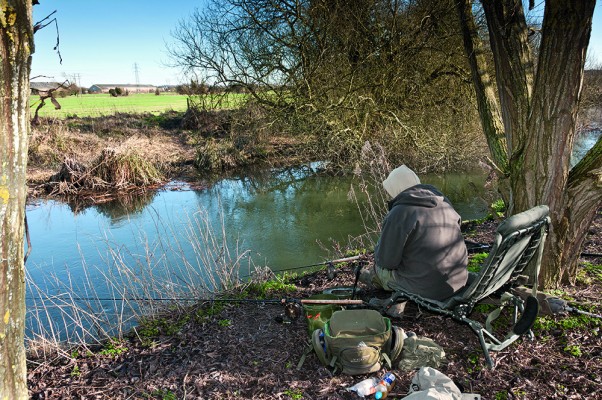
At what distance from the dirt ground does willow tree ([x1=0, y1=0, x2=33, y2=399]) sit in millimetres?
1100

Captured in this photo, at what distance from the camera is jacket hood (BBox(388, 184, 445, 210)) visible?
3270 mm

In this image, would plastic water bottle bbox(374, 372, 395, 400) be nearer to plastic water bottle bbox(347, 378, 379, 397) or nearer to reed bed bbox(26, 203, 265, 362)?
plastic water bottle bbox(347, 378, 379, 397)

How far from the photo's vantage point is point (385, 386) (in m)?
2.74

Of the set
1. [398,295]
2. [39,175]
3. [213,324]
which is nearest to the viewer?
[398,295]

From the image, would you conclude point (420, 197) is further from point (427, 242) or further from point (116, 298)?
point (116, 298)

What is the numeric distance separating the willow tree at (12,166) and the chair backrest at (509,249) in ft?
8.30

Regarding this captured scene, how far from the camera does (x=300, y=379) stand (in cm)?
298

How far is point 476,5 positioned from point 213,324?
10795 mm

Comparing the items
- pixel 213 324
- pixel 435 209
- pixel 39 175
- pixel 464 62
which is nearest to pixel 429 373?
pixel 435 209

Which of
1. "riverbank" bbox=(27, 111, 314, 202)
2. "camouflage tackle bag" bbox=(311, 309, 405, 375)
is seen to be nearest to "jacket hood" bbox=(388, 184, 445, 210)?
"camouflage tackle bag" bbox=(311, 309, 405, 375)

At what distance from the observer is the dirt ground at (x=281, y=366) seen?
9.22ft

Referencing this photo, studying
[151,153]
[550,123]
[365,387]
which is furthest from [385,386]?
[151,153]

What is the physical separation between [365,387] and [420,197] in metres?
1.37

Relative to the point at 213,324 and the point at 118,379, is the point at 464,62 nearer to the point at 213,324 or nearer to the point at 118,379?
the point at 213,324
